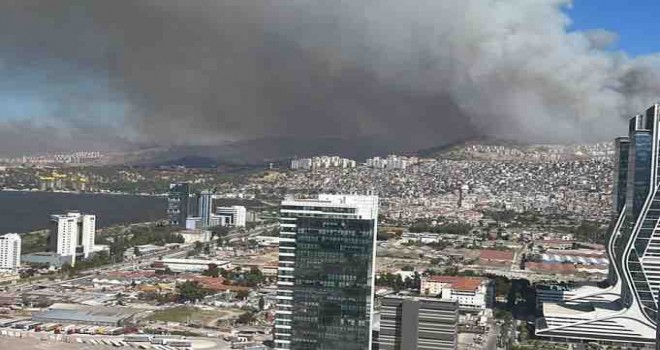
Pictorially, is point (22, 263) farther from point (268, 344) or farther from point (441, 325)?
point (441, 325)

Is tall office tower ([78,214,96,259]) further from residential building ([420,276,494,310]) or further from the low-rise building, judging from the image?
the low-rise building

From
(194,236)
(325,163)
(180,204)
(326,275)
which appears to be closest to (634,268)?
(326,275)

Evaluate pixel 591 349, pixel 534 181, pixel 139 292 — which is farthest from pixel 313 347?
pixel 534 181

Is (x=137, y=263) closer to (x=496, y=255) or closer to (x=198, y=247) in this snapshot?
(x=198, y=247)

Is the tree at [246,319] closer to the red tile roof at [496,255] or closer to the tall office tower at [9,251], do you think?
the tall office tower at [9,251]

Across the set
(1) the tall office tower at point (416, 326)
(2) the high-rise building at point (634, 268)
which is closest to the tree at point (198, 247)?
(2) the high-rise building at point (634, 268)

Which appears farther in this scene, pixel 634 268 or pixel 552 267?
pixel 552 267

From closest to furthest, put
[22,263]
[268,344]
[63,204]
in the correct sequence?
[268,344] < [22,263] < [63,204]
